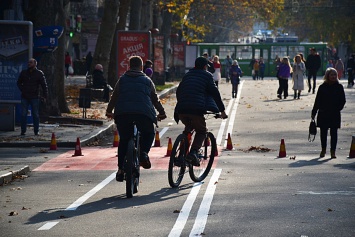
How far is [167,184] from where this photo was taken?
14.8 metres

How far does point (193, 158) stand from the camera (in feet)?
47.8

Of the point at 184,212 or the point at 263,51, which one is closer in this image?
the point at 184,212

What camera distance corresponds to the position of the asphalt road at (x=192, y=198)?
35.2ft

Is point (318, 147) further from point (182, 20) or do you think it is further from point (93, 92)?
point (182, 20)

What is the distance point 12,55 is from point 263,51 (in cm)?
5934

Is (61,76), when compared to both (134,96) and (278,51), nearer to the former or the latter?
(134,96)

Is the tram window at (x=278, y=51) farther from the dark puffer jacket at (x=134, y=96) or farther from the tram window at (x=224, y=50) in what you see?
the dark puffer jacket at (x=134, y=96)

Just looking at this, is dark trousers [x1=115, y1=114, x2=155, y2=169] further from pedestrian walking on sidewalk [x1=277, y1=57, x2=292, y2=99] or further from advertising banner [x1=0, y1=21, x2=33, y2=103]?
pedestrian walking on sidewalk [x1=277, y1=57, x2=292, y2=99]

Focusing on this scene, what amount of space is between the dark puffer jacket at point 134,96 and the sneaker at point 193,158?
105cm

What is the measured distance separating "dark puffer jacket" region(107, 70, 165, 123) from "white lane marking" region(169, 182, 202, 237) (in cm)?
109

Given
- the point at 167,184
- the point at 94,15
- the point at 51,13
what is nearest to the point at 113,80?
the point at 51,13

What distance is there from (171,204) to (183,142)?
6.77ft

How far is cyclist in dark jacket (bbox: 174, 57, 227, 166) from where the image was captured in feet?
47.8

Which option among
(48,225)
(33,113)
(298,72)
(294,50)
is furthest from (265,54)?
(48,225)
